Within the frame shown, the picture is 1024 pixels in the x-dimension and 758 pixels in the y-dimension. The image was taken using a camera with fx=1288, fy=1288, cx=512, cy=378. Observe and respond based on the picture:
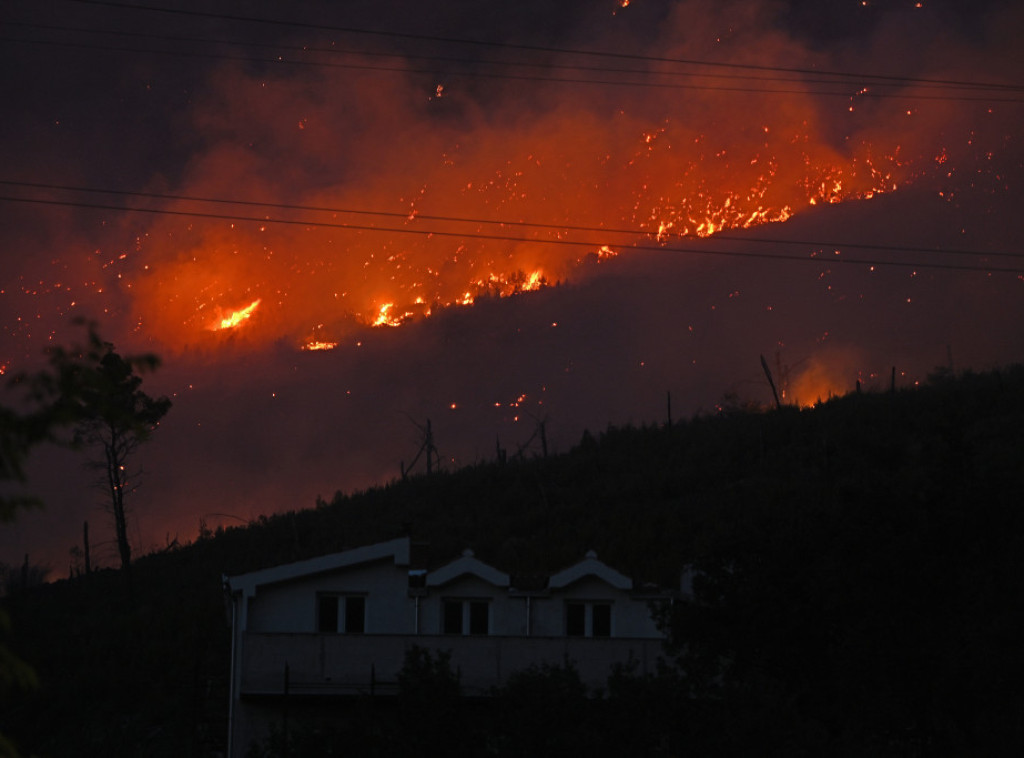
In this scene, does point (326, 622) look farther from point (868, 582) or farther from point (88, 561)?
point (88, 561)

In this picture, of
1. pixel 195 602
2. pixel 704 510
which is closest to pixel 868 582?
pixel 704 510

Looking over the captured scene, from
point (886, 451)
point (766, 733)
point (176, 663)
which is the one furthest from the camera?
point (886, 451)

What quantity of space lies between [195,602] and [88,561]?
63.9 ft

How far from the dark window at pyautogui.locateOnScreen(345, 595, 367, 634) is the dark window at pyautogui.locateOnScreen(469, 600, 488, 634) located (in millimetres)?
2872

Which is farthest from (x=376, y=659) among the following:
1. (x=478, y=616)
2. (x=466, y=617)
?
(x=478, y=616)

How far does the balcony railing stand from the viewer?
98.2 ft

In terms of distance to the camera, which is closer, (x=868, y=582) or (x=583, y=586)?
(x=868, y=582)

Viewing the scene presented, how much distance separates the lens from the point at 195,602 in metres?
59.9

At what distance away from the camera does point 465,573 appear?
33.9 meters

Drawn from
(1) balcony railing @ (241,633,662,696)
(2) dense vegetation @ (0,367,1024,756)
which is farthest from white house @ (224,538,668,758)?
(2) dense vegetation @ (0,367,1024,756)

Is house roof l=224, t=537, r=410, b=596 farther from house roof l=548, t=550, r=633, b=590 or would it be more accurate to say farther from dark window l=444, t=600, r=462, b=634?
house roof l=548, t=550, r=633, b=590

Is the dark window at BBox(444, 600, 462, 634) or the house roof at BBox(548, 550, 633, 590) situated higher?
the house roof at BBox(548, 550, 633, 590)

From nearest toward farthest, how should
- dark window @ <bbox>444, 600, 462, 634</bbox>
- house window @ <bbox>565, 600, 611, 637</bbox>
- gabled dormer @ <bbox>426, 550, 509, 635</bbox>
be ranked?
gabled dormer @ <bbox>426, 550, 509, 635</bbox> < dark window @ <bbox>444, 600, 462, 634</bbox> < house window @ <bbox>565, 600, 611, 637</bbox>

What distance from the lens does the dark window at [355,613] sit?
109 ft
